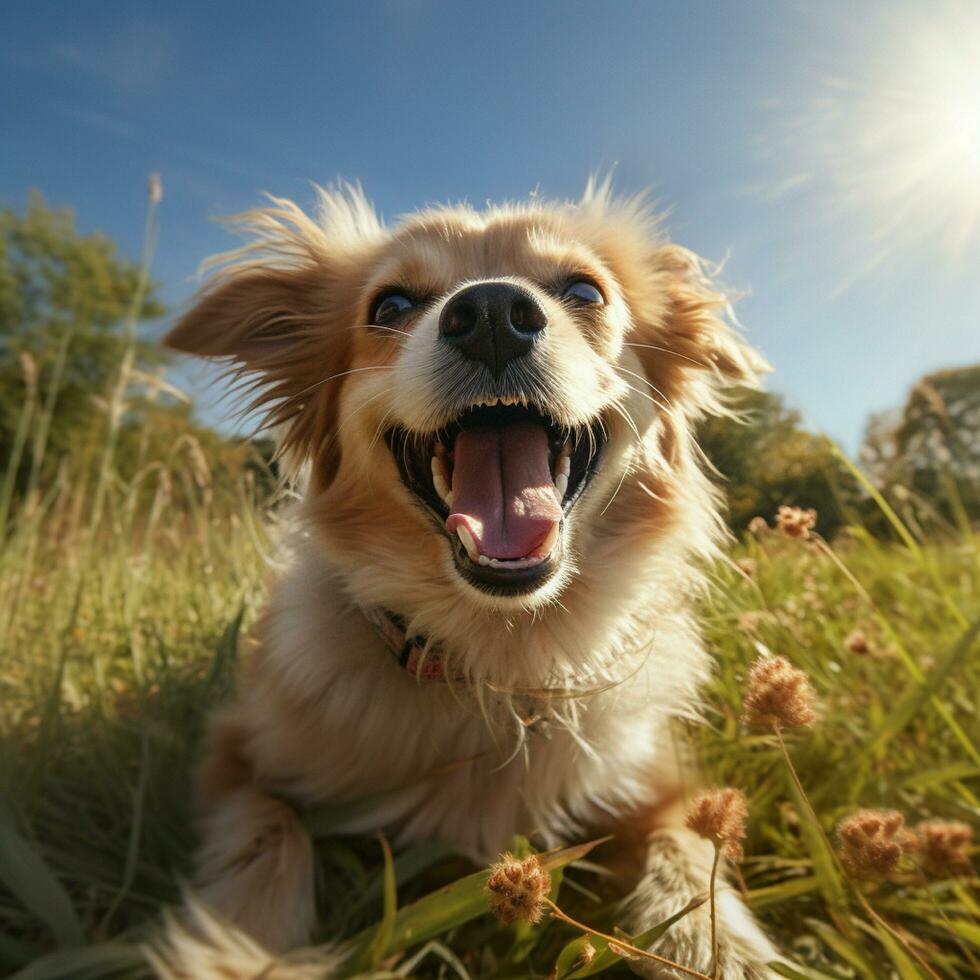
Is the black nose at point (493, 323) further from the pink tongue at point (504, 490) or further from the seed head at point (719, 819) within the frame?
the seed head at point (719, 819)

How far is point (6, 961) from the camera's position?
60.2 inches

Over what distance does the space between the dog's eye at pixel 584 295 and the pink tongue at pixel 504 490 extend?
1.62 ft

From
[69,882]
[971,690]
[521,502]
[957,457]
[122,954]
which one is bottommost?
[69,882]

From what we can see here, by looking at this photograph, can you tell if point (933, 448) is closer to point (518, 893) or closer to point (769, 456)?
point (769, 456)

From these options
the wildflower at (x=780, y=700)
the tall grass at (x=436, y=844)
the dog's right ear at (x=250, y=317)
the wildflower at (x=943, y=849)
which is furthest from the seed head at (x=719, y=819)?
the dog's right ear at (x=250, y=317)

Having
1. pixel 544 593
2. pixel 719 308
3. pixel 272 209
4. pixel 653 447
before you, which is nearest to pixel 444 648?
pixel 544 593

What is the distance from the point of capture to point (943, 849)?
3.82 ft

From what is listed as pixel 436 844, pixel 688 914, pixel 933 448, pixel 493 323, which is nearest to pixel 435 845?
pixel 436 844

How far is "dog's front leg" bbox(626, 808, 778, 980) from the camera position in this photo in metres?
1.45

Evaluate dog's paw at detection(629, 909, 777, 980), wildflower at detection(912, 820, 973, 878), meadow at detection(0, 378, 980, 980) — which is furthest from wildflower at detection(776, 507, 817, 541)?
dog's paw at detection(629, 909, 777, 980)

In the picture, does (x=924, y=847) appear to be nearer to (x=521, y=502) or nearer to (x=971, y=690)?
(x=521, y=502)

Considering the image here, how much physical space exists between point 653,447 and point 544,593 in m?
0.71

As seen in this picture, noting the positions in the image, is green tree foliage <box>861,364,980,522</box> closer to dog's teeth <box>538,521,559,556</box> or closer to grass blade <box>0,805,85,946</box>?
dog's teeth <box>538,521,559,556</box>

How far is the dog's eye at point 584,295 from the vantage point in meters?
2.26
